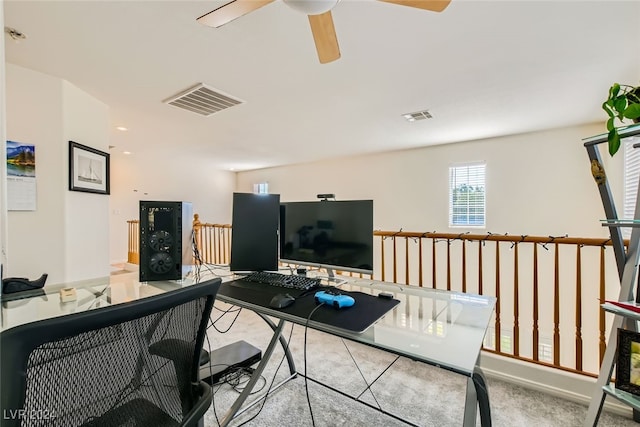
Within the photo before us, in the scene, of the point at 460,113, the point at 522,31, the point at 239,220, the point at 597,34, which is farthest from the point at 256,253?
the point at 460,113

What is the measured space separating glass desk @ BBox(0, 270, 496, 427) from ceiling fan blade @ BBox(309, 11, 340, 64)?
4.72 ft

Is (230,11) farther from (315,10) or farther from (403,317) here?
(403,317)

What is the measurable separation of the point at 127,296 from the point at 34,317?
0.35 m

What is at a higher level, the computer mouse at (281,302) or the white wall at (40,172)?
the white wall at (40,172)

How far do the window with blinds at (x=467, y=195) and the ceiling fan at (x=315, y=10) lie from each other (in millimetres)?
3701

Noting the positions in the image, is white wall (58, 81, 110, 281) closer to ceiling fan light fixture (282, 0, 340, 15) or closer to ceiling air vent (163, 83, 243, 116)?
ceiling air vent (163, 83, 243, 116)

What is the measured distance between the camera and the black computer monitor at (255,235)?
1.76 metres

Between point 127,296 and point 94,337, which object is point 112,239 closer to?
point 127,296

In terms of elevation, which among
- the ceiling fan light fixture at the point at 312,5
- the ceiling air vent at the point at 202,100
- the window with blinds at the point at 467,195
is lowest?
the window with blinds at the point at 467,195

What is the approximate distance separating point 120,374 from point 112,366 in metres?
0.04

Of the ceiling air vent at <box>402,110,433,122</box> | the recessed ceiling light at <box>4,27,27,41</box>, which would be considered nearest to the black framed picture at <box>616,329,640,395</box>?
the ceiling air vent at <box>402,110,433,122</box>

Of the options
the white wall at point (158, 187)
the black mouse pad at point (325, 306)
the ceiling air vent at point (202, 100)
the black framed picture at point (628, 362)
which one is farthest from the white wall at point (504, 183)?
the black mouse pad at point (325, 306)

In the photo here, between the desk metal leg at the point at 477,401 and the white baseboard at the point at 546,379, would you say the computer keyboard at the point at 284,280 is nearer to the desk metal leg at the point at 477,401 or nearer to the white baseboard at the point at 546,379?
the desk metal leg at the point at 477,401

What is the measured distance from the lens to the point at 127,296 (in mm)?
1489
